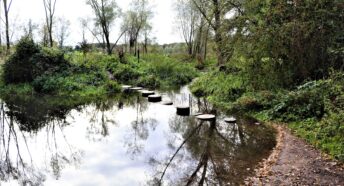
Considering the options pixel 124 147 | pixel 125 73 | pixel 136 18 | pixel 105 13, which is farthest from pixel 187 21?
pixel 124 147

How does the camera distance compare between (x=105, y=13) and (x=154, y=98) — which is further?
(x=105, y=13)

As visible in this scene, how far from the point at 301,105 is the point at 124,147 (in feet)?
21.8

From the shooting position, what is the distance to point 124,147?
372 inches

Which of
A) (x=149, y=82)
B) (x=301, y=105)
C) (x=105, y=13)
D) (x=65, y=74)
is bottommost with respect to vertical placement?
(x=301, y=105)

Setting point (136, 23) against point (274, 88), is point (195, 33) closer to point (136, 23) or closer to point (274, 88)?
point (136, 23)

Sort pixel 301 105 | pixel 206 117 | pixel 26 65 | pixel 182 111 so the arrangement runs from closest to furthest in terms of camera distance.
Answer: pixel 301 105 → pixel 206 117 → pixel 182 111 → pixel 26 65

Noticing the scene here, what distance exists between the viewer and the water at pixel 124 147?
722cm

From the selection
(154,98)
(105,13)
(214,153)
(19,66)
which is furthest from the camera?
(105,13)

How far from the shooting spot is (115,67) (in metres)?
26.3

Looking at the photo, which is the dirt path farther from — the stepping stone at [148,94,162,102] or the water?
the stepping stone at [148,94,162,102]

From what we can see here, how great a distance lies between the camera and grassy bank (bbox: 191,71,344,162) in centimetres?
774

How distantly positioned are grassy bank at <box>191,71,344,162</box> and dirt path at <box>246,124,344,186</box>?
0.46 meters

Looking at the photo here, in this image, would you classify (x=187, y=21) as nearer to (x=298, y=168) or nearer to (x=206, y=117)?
(x=206, y=117)

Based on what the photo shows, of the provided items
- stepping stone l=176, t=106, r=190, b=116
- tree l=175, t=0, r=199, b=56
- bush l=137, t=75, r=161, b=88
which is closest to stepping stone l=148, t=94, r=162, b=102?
stepping stone l=176, t=106, r=190, b=116
